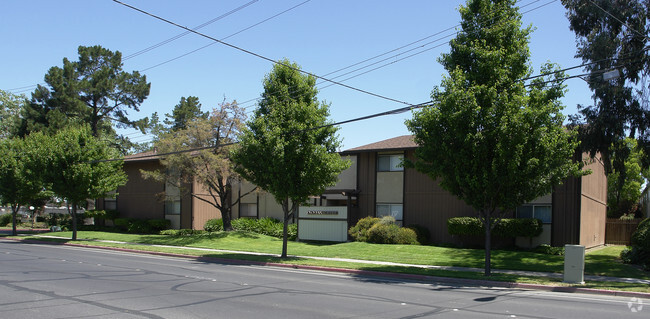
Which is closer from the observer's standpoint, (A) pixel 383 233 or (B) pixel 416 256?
(B) pixel 416 256

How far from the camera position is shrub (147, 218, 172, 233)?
36812 millimetres

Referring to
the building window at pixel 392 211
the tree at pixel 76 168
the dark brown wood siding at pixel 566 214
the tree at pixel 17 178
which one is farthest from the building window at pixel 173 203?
the dark brown wood siding at pixel 566 214

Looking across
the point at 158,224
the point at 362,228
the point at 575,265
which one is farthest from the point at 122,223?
the point at 575,265

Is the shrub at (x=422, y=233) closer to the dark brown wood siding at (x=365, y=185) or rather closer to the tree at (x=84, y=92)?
the dark brown wood siding at (x=365, y=185)

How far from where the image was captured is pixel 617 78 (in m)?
19.1

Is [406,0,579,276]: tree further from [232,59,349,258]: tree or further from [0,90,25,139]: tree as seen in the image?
[0,90,25,139]: tree

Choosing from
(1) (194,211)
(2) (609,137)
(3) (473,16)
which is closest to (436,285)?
(3) (473,16)

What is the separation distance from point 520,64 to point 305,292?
32.6 feet

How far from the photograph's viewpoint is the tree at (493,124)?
1479 centimetres

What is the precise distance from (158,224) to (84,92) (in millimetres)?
21086

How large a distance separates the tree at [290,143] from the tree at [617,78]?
10457mm

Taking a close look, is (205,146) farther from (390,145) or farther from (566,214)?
(566,214)

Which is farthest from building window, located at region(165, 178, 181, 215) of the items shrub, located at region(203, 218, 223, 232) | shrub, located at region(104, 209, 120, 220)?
shrub, located at region(104, 209, 120, 220)

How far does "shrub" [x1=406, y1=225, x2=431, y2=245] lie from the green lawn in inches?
107
